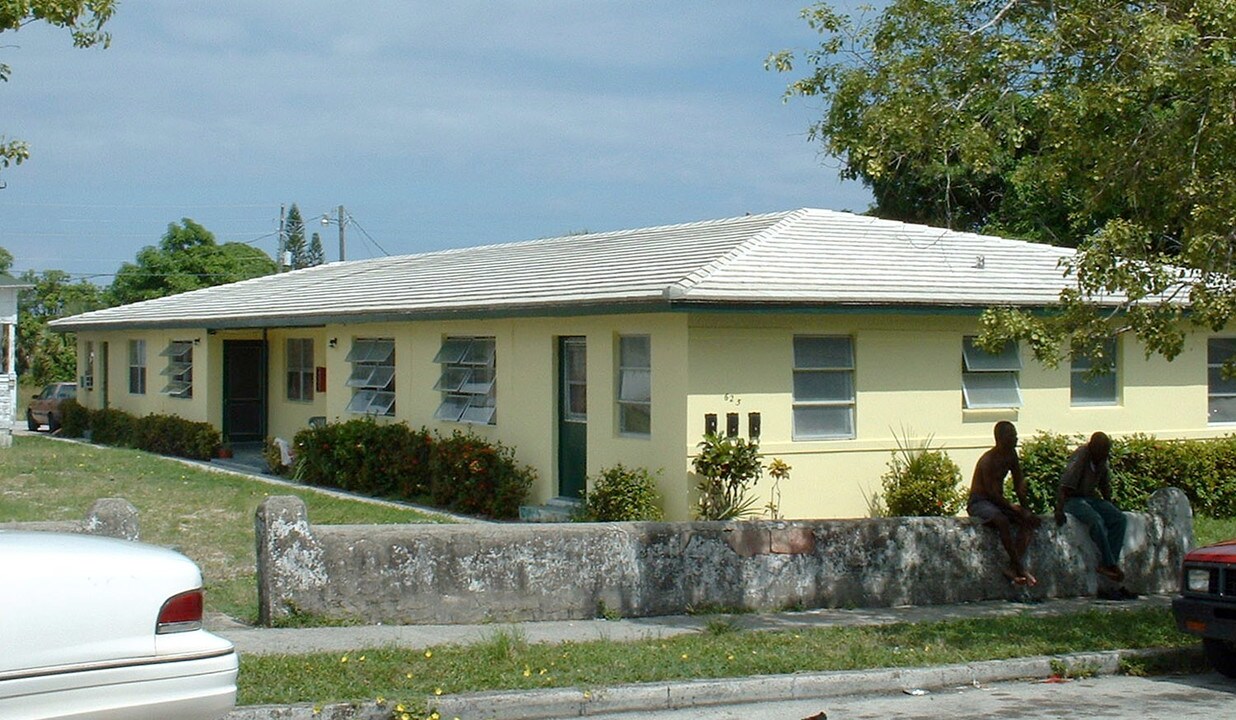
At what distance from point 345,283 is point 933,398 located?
1386cm

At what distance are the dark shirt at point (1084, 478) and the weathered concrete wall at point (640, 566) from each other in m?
0.32

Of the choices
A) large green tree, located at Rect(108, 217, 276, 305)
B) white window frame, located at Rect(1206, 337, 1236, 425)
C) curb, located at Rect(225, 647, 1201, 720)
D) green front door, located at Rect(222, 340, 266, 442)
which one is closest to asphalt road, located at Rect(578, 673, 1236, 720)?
Answer: curb, located at Rect(225, 647, 1201, 720)

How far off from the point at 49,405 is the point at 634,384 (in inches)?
1062

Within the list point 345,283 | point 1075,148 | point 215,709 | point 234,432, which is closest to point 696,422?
point 1075,148

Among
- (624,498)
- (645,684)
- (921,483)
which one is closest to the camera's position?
(645,684)

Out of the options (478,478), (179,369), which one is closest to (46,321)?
(179,369)

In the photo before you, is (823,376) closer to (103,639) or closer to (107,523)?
(107,523)

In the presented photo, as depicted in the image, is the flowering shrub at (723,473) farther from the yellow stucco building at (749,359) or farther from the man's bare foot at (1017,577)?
the man's bare foot at (1017,577)

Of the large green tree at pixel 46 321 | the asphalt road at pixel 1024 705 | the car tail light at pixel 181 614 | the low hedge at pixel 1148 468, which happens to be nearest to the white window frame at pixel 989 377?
the low hedge at pixel 1148 468

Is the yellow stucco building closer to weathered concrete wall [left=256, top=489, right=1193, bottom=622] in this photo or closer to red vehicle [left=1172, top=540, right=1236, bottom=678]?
weathered concrete wall [left=256, top=489, right=1193, bottom=622]

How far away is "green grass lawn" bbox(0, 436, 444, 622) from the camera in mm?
13445

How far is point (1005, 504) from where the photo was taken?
12461 millimetres

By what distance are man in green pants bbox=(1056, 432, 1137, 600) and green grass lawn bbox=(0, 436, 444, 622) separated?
24.8ft

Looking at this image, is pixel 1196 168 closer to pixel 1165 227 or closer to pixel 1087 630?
pixel 1165 227
